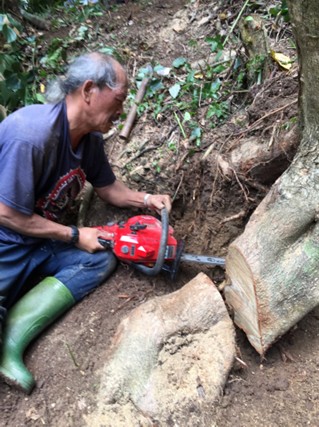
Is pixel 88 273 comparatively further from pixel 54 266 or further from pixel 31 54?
pixel 31 54

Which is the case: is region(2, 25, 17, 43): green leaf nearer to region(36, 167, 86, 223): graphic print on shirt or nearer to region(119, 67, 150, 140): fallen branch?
region(119, 67, 150, 140): fallen branch

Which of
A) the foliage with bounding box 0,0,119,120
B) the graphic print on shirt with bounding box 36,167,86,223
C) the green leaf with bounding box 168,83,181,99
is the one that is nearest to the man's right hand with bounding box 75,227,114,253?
the graphic print on shirt with bounding box 36,167,86,223

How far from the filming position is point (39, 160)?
7.00 feet

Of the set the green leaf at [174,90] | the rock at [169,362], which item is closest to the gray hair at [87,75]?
the green leaf at [174,90]

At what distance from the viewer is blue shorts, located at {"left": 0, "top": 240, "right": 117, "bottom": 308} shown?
237cm

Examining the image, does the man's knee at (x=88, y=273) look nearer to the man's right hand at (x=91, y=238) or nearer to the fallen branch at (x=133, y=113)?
the man's right hand at (x=91, y=238)

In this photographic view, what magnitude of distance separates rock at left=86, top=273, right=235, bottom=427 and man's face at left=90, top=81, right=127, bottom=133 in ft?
3.19

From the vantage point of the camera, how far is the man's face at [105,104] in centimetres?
219

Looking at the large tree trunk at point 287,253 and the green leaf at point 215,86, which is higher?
the green leaf at point 215,86

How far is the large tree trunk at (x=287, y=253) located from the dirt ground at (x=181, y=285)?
0.20 meters

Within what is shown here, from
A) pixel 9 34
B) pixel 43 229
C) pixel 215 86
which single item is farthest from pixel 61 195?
pixel 9 34

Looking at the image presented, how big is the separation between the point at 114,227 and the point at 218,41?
181 cm

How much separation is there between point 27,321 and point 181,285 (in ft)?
2.95

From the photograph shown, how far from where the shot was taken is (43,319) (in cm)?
232
